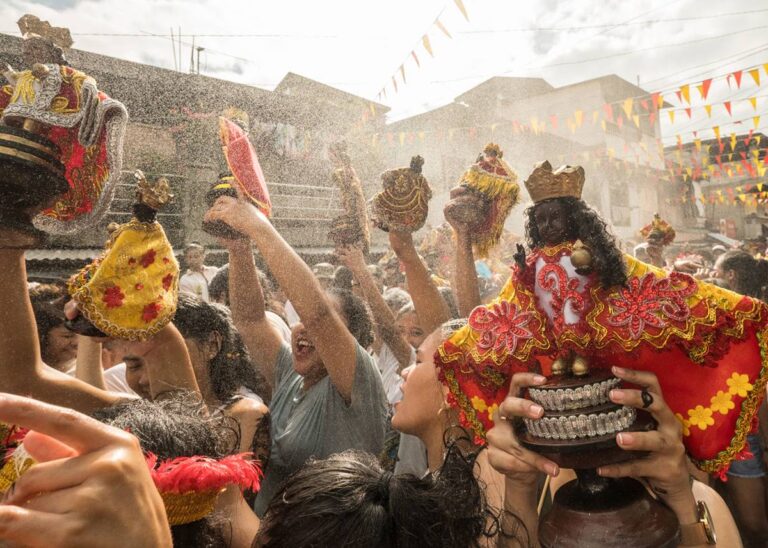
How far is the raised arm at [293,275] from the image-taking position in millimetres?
2285

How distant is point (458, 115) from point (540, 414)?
22520 millimetres

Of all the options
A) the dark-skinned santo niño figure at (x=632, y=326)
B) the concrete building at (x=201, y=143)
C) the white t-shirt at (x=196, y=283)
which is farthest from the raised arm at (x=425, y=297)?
the concrete building at (x=201, y=143)

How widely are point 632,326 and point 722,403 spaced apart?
0.36 m

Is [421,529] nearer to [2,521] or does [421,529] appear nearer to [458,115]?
[2,521]

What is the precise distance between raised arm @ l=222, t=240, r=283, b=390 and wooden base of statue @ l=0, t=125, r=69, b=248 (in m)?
1.24

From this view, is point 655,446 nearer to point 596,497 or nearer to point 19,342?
point 596,497

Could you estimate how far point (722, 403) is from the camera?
147 cm

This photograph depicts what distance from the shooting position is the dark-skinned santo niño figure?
4.63 ft

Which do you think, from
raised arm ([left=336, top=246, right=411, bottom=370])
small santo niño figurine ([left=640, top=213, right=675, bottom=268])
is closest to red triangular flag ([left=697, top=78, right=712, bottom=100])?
small santo niño figurine ([left=640, top=213, right=675, bottom=268])

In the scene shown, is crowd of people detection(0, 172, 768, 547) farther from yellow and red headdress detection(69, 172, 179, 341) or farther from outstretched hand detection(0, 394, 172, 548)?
yellow and red headdress detection(69, 172, 179, 341)

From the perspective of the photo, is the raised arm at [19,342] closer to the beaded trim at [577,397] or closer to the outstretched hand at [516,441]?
the outstretched hand at [516,441]

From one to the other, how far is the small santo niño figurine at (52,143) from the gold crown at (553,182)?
1348 millimetres

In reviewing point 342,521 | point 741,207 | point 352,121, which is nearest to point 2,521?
point 342,521

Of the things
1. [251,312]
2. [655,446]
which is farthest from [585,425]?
[251,312]
